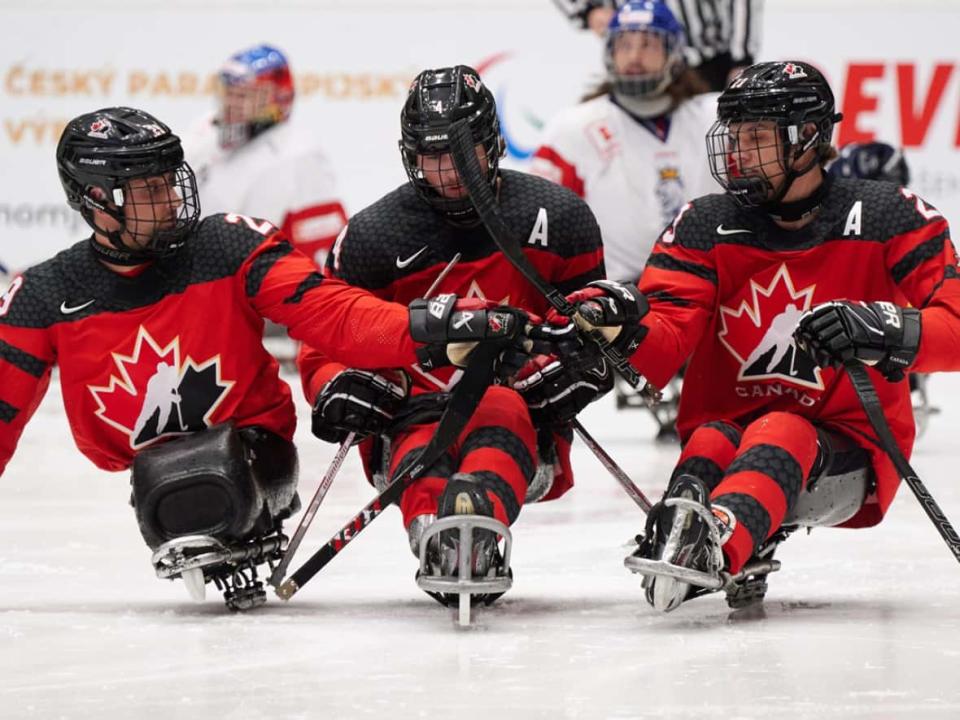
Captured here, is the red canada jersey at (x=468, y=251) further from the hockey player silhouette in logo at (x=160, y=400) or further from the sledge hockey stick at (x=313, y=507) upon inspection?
Answer: the hockey player silhouette in logo at (x=160, y=400)

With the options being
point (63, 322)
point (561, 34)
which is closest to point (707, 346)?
point (63, 322)

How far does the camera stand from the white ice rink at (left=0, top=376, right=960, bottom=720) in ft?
7.61

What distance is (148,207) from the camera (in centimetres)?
304

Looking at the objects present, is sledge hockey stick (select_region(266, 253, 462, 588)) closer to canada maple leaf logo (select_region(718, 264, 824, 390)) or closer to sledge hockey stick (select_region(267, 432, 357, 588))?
sledge hockey stick (select_region(267, 432, 357, 588))

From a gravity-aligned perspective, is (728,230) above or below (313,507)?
above

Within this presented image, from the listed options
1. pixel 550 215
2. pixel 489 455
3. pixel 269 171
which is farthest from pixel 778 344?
pixel 269 171

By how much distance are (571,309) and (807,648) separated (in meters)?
0.68

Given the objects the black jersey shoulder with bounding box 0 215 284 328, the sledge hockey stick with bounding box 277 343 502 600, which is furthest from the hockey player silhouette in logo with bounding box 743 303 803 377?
the black jersey shoulder with bounding box 0 215 284 328

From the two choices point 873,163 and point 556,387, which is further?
point 873,163

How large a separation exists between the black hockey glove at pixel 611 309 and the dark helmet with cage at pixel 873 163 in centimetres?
313

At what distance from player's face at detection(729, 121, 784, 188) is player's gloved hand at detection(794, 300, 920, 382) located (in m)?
0.31

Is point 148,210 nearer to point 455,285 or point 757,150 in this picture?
point 455,285

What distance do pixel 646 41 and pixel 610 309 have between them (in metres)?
3.31

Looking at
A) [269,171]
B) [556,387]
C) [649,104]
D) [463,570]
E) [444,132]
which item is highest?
[444,132]
